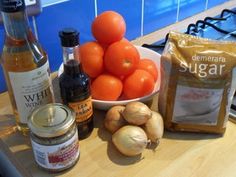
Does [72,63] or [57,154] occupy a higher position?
[72,63]

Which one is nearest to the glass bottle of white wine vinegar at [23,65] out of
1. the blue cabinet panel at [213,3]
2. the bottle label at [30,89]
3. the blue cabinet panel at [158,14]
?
the bottle label at [30,89]

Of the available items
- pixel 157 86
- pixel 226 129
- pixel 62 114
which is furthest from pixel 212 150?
pixel 62 114

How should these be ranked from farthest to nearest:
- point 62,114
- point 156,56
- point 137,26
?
point 137,26, point 156,56, point 62,114

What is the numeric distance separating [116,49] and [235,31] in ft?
A: 1.81

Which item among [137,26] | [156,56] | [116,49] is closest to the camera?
[116,49]

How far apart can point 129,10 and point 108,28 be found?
315mm

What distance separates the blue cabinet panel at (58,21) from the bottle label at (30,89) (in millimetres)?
220

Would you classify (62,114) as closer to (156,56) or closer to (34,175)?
(34,175)

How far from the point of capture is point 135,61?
614mm

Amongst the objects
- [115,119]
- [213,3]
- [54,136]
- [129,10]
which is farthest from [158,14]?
[54,136]

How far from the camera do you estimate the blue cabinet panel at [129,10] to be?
83 cm

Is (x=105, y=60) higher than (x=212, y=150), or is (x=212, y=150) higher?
(x=105, y=60)

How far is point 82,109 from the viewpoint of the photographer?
1.78 ft

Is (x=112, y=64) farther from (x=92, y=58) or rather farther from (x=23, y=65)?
(x=23, y=65)
